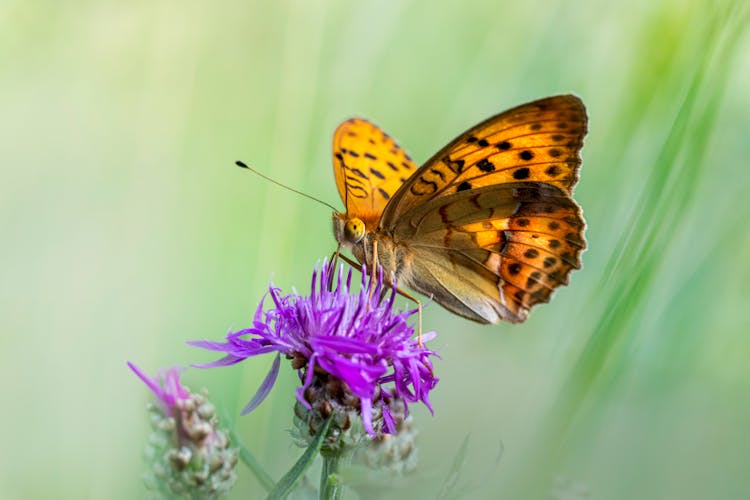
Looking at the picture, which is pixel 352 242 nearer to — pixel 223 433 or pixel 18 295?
pixel 223 433

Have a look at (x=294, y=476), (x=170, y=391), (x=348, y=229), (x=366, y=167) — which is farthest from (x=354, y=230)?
(x=294, y=476)

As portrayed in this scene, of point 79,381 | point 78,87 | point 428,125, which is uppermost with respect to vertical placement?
point 428,125

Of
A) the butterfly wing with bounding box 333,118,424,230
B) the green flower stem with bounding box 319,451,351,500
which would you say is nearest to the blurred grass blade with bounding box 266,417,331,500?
the green flower stem with bounding box 319,451,351,500

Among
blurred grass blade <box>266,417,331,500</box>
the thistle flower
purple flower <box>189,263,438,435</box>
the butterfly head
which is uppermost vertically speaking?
the butterfly head

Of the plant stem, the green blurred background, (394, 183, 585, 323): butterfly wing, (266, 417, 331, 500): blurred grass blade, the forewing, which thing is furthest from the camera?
(394, 183, 585, 323): butterfly wing

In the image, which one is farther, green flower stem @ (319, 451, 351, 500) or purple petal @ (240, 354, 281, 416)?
purple petal @ (240, 354, 281, 416)

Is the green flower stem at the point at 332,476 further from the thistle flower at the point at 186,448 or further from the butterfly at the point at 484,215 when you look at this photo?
the butterfly at the point at 484,215

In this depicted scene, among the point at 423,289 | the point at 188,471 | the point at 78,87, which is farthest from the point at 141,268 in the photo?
the point at 188,471

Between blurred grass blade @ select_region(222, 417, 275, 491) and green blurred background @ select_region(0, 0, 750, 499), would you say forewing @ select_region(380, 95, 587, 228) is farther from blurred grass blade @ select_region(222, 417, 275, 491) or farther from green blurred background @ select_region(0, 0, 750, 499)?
blurred grass blade @ select_region(222, 417, 275, 491)
